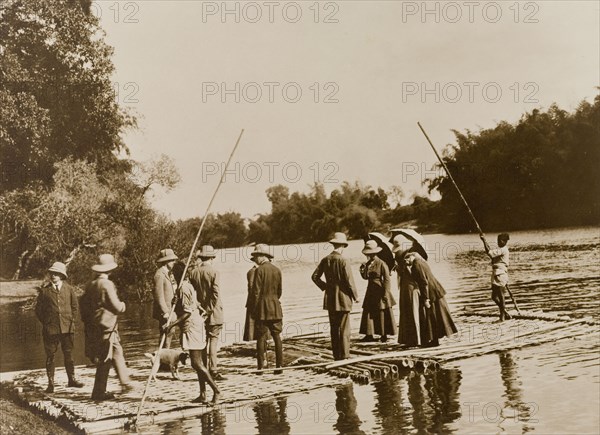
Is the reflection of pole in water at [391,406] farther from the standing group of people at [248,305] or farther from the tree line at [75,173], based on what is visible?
the tree line at [75,173]

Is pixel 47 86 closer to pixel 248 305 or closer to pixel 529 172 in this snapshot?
pixel 248 305

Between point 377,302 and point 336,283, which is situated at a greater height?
point 336,283

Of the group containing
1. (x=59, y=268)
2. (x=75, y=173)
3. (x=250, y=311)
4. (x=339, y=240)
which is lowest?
(x=250, y=311)

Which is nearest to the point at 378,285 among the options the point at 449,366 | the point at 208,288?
the point at 449,366

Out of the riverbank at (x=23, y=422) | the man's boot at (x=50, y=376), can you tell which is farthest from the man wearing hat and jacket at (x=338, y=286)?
the riverbank at (x=23, y=422)

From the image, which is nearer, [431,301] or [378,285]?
[431,301]

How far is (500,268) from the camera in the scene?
8.20 meters

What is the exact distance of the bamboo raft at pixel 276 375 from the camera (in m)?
5.62

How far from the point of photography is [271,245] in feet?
22.4

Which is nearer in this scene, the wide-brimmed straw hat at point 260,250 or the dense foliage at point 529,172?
the wide-brimmed straw hat at point 260,250

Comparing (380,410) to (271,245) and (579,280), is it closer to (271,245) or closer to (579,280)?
(271,245)

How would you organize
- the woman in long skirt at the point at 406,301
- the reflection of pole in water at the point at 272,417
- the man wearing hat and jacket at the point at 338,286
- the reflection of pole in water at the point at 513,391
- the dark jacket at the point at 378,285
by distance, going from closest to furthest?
the reflection of pole in water at the point at 272,417 < the reflection of pole in water at the point at 513,391 < the man wearing hat and jacket at the point at 338,286 < the woman in long skirt at the point at 406,301 < the dark jacket at the point at 378,285

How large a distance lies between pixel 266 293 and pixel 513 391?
8.29 ft

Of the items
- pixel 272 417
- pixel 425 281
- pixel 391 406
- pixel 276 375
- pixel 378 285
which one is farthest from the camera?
pixel 378 285
